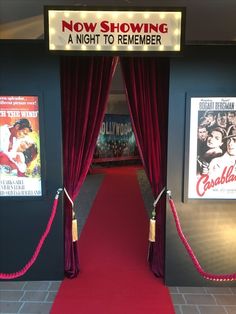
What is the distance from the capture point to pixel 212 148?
2949 millimetres

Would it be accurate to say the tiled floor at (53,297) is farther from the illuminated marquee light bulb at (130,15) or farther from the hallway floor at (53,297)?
the illuminated marquee light bulb at (130,15)

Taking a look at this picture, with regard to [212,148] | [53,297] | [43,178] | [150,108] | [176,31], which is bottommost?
[53,297]

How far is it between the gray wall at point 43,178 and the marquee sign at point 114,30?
0.49 m

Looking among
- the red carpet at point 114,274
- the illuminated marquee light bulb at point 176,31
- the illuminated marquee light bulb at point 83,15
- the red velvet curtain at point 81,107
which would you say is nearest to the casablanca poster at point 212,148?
the illuminated marquee light bulb at point 176,31

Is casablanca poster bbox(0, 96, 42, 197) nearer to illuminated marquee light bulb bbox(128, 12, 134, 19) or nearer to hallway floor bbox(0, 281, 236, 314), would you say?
hallway floor bbox(0, 281, 236, 314)

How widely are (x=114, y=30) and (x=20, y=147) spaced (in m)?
1.48

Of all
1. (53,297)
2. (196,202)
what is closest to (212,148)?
(196,202)

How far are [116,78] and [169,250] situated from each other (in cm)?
500

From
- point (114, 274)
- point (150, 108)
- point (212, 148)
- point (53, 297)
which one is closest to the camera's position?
point (53, 297)

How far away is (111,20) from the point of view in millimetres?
2441

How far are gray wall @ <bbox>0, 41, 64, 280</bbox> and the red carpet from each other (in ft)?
1.24

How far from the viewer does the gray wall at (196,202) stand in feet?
9.43

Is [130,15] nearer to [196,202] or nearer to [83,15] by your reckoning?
[83,15]

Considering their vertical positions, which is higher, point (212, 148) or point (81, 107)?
point (81, 107)
